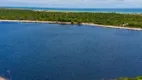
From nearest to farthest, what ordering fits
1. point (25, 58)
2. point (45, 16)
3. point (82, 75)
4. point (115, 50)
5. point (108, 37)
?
point (82, 75), point (25, 58), point (115, 50), point (108, 37), point (45, 16)

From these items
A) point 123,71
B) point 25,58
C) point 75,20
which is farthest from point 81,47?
point 75,20

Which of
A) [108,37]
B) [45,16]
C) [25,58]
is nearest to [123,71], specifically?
[25,58]

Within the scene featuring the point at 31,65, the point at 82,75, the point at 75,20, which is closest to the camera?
the point at 82,75

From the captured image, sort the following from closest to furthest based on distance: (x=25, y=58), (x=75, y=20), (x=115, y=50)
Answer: (x=25, y=58) → (x=115, y=50) → (x=75, y=20)

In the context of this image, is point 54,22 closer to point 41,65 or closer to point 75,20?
point 75,20

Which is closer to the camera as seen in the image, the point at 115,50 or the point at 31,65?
the point at 31,65

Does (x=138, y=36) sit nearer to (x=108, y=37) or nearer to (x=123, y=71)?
(x=108, y=37)
